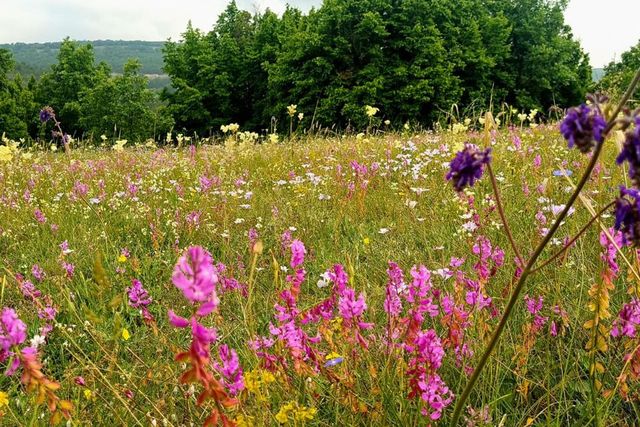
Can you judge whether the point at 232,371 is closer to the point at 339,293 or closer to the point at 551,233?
the point at 339,293

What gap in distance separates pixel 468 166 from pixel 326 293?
205 centimetres

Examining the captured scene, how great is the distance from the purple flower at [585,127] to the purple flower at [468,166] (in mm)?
139

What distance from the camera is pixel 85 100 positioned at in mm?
49000

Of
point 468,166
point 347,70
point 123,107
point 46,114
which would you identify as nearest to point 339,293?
point 468,166

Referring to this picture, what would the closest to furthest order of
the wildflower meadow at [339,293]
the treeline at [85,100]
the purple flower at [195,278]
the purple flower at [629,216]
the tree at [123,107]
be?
the purple flower at [195,278]
the purple flower at [629,216]
the wildflower meadow at [339,293]
the tree at [123,107]
the treeline at [85,100]

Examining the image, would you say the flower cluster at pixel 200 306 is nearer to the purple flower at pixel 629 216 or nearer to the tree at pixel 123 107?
the purple flower at pixel 629 216

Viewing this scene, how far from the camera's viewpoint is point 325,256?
11.1ft

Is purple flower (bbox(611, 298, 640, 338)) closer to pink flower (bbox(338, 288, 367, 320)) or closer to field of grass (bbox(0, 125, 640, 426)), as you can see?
field of grass (bbox(0, 125, 640, 426))

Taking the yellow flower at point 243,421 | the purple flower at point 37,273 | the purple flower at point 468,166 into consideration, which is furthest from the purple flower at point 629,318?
the purple flower at point 37,273

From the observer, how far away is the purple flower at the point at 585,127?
725 mm

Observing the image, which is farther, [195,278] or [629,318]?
[629,318]

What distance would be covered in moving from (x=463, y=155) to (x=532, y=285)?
71.3 inches

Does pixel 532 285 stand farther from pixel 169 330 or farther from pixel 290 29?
pixel 290 29

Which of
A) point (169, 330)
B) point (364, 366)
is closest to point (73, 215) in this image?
point (169, 330)
